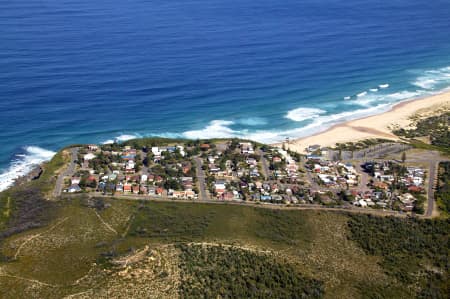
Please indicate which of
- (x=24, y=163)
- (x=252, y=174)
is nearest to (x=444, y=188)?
(x=252, y=174)

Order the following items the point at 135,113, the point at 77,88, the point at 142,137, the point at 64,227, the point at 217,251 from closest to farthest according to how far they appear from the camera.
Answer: the point at 217,251, the point at 64,227, the point at 142,137, the point at 135,113, the point at 77,88

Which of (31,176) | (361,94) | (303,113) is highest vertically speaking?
(361,94)

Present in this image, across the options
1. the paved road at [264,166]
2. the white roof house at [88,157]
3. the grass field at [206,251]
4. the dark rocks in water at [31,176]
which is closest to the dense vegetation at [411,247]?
the grass field at [206,251]

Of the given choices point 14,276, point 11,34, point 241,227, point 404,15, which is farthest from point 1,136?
point 404,15

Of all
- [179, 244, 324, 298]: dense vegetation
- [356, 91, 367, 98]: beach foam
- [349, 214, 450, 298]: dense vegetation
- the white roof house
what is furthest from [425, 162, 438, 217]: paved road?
the white roof house

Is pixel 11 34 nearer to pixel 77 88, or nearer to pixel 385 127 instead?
pixel 77 88

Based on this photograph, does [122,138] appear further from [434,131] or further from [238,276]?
[434,131]
